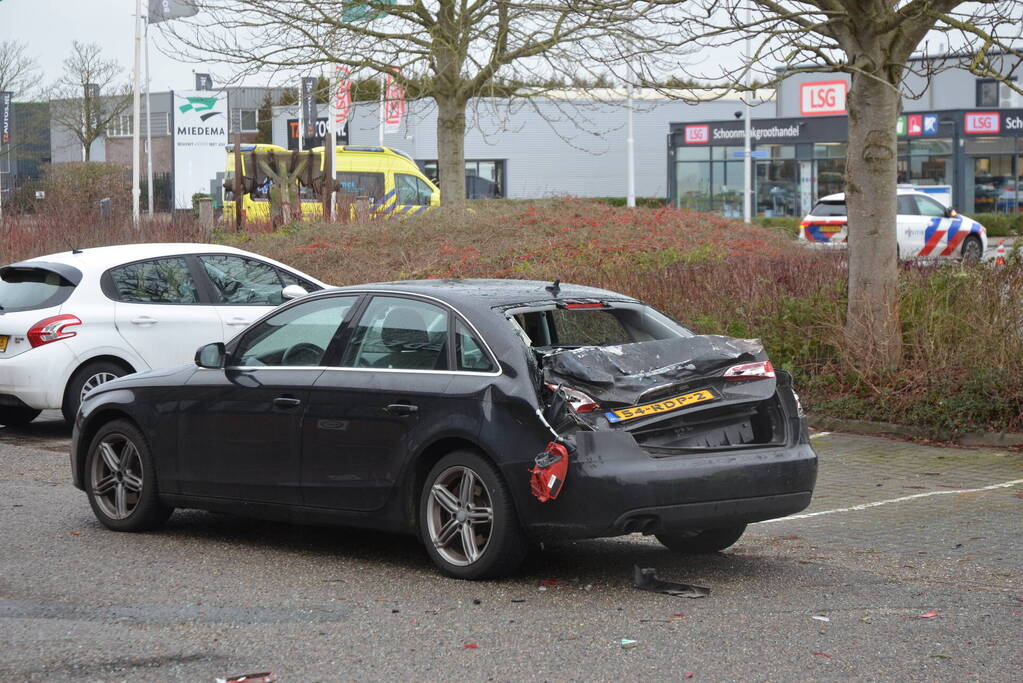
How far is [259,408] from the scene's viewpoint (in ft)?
24.1

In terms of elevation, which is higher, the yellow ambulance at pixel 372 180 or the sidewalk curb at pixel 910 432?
the yellow ambulance at pixel 372 180

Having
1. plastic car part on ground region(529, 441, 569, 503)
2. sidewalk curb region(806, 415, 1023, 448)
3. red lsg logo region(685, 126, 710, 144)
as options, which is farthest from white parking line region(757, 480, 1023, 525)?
red lsg logo region(685, 126, 710, 144)

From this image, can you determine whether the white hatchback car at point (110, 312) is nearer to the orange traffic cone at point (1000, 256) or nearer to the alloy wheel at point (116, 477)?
the alloy wheel at point (116, 477)

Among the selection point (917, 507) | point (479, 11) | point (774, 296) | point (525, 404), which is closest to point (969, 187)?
point (479, 11)

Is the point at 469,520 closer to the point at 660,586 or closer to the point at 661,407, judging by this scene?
the point at 660,586

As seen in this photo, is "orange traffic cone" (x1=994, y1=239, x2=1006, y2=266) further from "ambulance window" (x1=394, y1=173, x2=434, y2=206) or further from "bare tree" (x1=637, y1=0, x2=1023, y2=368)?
"ambulance window" (x1=394, y1=173, x2=434, y2=206)

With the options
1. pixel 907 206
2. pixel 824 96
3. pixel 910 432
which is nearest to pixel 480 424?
pixel 910 432

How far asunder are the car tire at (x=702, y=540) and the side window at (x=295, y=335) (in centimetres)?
202

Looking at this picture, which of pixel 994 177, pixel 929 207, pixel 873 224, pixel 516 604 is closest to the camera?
pixel 516 604

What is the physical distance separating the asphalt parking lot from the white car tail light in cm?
298

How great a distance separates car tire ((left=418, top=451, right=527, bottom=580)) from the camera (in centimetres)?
639

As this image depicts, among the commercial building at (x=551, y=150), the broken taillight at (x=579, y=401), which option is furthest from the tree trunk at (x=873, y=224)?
the commercial building at (x=551, y=150)

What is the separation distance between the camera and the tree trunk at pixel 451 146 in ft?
80.4

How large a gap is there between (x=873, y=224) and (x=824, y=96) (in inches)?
1601
